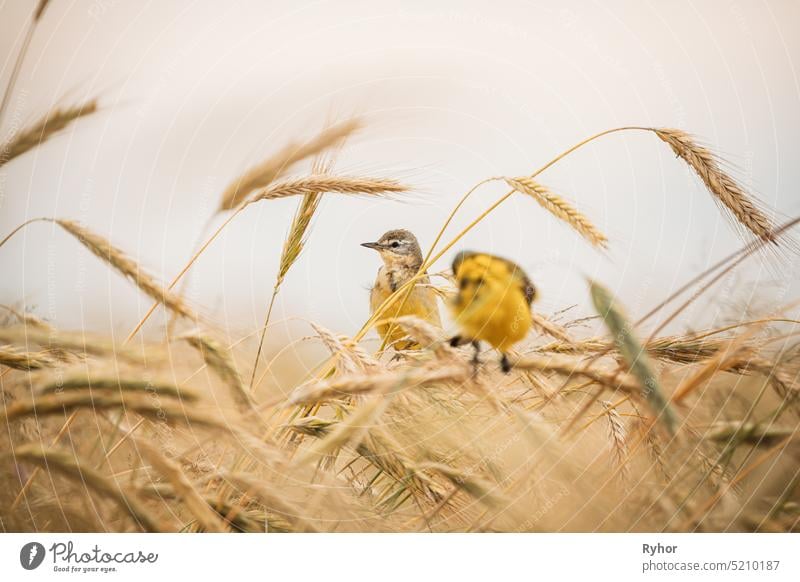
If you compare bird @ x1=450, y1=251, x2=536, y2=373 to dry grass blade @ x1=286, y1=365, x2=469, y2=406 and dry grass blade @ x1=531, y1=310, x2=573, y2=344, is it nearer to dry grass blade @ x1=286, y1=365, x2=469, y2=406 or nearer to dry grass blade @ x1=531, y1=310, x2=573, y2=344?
dry grass blade @ x1=531, y1=310, x2=573, y2=344

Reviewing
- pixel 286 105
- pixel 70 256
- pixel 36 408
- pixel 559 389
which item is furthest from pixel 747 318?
pixel 70 256

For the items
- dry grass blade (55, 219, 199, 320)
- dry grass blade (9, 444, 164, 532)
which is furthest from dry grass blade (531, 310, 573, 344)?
dry grass blade (9, 444, 164, 532)

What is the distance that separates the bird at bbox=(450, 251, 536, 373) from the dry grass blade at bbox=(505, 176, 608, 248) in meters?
0.20

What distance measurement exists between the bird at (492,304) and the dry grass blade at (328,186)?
0.93ft

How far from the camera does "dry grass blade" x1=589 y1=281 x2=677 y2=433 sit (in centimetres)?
A: 100

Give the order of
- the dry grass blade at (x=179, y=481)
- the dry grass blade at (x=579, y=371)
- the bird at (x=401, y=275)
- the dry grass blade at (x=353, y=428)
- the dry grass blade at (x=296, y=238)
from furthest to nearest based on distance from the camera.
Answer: the bird at (x=401, y=275), the dry grass blade at (x=296, y=238), the dry grass blade at (x=579, y=371), the dry grass blade at (x=353, y=428), the dry grass blade at (x=179, y=481)

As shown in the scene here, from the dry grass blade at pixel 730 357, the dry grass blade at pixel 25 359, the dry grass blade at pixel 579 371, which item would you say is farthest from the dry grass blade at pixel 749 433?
the dry grass blade at pixel 25 359

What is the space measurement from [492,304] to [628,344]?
39 centimetres

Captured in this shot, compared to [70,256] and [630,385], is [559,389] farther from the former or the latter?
[70,256]

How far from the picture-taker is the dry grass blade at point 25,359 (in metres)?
1.09

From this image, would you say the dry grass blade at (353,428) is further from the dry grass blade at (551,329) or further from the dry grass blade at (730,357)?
the dry grass blade at (730,357)

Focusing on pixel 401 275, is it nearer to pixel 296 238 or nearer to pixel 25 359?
pixel 296 238
